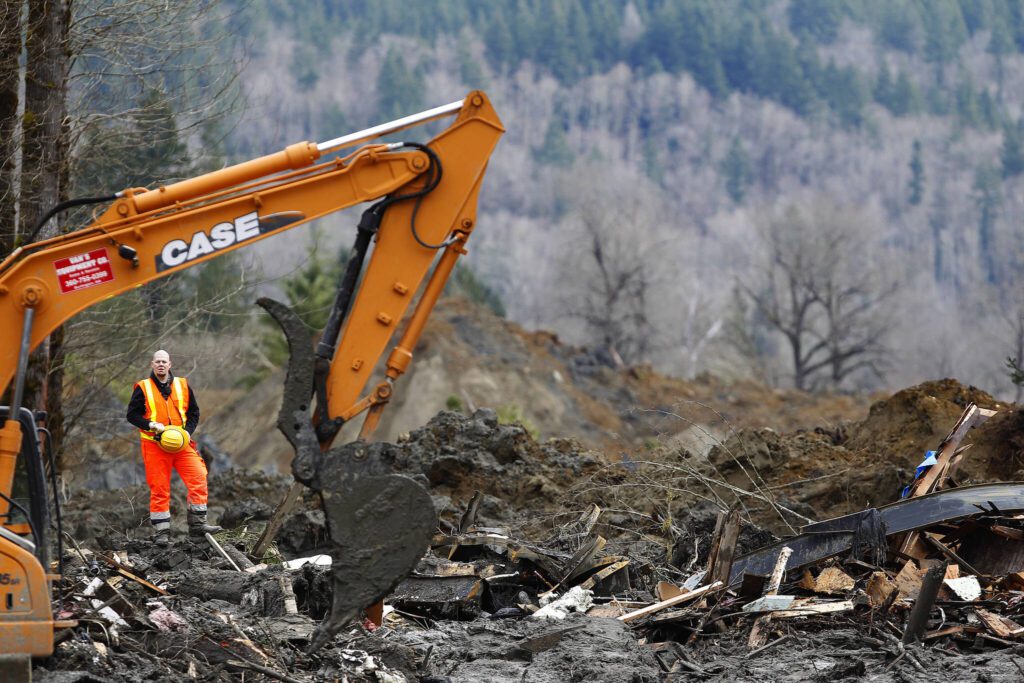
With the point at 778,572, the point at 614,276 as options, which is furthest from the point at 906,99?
the point at 778,572

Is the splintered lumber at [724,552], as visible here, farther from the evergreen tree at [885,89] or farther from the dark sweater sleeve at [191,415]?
the evergreen tree at [885,89]

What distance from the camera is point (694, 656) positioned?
8586 millimetres

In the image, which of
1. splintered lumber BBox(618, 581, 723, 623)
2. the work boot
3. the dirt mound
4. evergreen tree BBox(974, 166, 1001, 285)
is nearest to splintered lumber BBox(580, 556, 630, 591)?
splintered lumber BBox(618, 581, 723, 623)

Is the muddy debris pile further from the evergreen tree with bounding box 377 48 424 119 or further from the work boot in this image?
the evergreen tree with bounding box 377 48 424 119

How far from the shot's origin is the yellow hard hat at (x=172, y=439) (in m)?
10.3

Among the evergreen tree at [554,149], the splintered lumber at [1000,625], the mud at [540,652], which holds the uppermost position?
the evergreen tree at [554,149]

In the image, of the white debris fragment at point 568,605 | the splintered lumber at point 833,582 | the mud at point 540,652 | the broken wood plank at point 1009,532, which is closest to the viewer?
the mud at point 540,652

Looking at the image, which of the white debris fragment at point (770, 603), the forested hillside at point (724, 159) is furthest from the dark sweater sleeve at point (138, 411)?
the forested hillside at point (724, 159)

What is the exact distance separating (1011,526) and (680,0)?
149 m

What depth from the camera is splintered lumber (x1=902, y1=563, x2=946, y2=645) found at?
26.8 ft

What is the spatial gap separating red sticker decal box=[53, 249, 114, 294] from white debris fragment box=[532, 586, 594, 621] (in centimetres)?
441

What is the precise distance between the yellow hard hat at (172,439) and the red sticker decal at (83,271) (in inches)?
148

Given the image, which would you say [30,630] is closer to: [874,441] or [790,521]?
[790,521]

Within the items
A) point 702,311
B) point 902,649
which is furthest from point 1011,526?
point 702,311
